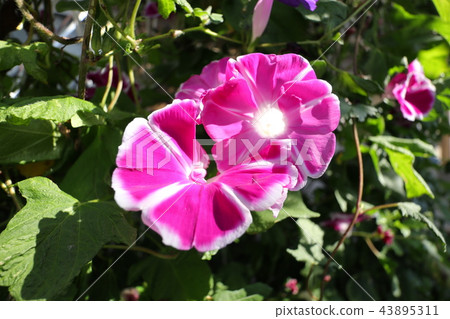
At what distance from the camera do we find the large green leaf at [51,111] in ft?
1.75

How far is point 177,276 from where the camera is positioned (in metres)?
0.76

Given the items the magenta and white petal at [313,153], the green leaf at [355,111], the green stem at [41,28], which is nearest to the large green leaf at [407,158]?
the green leaf at [355,111]

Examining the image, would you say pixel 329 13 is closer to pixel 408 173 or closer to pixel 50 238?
pixel 408 173

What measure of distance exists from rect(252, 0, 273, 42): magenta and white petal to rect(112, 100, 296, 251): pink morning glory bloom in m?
0.23

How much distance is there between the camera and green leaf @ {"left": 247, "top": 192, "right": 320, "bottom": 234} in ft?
2.02

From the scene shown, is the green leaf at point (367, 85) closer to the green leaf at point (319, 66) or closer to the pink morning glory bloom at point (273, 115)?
the green leaf at point (319, 66)

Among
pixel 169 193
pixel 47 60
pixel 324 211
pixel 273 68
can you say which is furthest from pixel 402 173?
pixel 47 60

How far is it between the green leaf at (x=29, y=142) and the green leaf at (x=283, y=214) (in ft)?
1.01

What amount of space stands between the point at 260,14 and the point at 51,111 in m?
0.33

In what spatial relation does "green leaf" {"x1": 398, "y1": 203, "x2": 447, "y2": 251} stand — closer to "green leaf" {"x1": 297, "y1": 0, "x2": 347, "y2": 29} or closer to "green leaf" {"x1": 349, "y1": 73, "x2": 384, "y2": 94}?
"green leaf" {"x1": 349, "y1": 73, "x2": 384, "y2": 94}

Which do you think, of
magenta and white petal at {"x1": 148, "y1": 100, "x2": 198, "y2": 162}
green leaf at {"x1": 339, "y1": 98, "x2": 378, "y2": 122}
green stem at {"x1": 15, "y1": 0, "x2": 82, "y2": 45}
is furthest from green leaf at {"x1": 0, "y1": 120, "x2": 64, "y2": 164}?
green leaf at {"x1": 339, "y1": 98, "x2": 378, "y2": 122}

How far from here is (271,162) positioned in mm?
514

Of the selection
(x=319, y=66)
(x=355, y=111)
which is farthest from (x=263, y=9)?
(x=355, y=111)

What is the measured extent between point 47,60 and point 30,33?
0.05 meters
